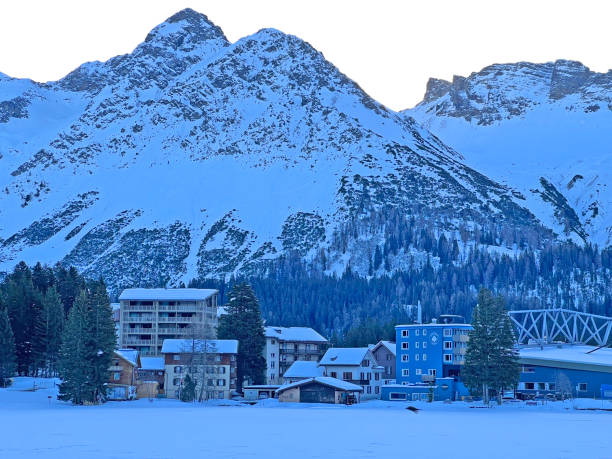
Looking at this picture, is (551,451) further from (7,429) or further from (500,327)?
(500,327)

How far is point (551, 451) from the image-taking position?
82688mm

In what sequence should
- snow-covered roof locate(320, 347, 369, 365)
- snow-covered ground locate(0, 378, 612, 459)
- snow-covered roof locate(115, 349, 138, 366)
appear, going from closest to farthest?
snow-covered ground locate(0, 378, 612, 459), snow-covered roof locate(115, 349, 138, 366), snow-covered roof locate(320, 347, 369, 365)

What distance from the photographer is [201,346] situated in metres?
158

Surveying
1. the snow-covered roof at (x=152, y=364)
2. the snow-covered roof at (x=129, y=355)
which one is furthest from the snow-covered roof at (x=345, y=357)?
the snow-covered roof at (x=129, y=355)

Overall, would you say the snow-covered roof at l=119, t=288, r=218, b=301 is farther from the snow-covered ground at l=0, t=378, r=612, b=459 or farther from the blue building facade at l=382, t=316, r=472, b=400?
the snow-covered ground at l=0, t=378, r=612, b=459

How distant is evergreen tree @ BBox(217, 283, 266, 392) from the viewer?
168 m

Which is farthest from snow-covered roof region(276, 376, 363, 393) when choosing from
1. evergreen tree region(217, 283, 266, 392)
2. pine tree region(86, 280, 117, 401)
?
pine tree region(86, 280, 117, 401)

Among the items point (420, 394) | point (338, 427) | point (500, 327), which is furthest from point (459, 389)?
point (338, 427)

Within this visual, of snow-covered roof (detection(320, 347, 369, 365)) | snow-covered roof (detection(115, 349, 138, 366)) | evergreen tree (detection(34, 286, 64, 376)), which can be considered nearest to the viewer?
snow-covered roof (detection(115, 349, 138, 366))

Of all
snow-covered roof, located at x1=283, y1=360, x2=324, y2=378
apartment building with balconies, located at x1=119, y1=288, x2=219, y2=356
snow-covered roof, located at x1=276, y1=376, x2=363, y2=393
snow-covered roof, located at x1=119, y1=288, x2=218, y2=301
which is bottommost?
snow-covered roof, located at x1=276, y1=376, x2=363, y2=393

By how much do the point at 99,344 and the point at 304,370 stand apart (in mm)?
45776

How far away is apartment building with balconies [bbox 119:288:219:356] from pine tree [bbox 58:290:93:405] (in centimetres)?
5465

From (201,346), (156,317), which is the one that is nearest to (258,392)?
(201,346)

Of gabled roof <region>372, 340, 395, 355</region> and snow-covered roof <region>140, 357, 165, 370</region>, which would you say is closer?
snow-covered roof <region>140, 357, 165, 370</region>
